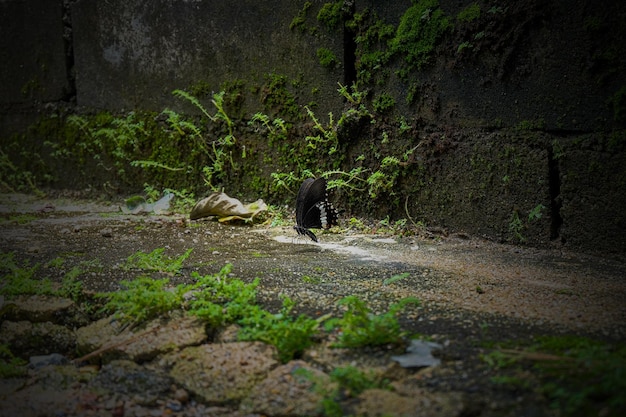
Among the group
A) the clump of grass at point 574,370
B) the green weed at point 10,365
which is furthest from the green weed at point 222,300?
the clump of grass at point 574,370

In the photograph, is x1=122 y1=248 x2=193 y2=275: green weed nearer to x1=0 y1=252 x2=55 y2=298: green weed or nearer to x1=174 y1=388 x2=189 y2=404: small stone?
x1=0 y1=252 x2=55 y2=298: green weed

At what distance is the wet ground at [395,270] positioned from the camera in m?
2.00

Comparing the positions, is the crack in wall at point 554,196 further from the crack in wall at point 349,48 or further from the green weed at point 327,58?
the green weed at point 327,58

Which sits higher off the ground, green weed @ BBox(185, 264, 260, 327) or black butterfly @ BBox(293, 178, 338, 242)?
black butterfly @ BBox(293, 178, 338, 242)

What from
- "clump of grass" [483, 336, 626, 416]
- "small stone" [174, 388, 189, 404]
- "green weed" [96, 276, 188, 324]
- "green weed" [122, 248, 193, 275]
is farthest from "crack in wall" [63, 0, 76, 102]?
"clump of grass" [483, 336, 626, 416]

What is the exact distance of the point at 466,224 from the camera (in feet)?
11.6

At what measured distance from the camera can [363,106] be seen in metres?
3.93

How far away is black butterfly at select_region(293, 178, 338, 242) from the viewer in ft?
12.0

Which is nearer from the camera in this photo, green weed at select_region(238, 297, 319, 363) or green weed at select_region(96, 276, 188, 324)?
green weed at select_region(238, 297, 319, 363)

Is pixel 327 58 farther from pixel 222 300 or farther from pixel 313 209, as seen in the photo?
pixel 222 300

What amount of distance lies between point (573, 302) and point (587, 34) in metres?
1.53

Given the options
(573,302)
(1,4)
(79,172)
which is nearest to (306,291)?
(573,302)

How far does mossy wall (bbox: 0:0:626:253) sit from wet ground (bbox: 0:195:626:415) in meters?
0.34

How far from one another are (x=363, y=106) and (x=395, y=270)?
59.1 inches
